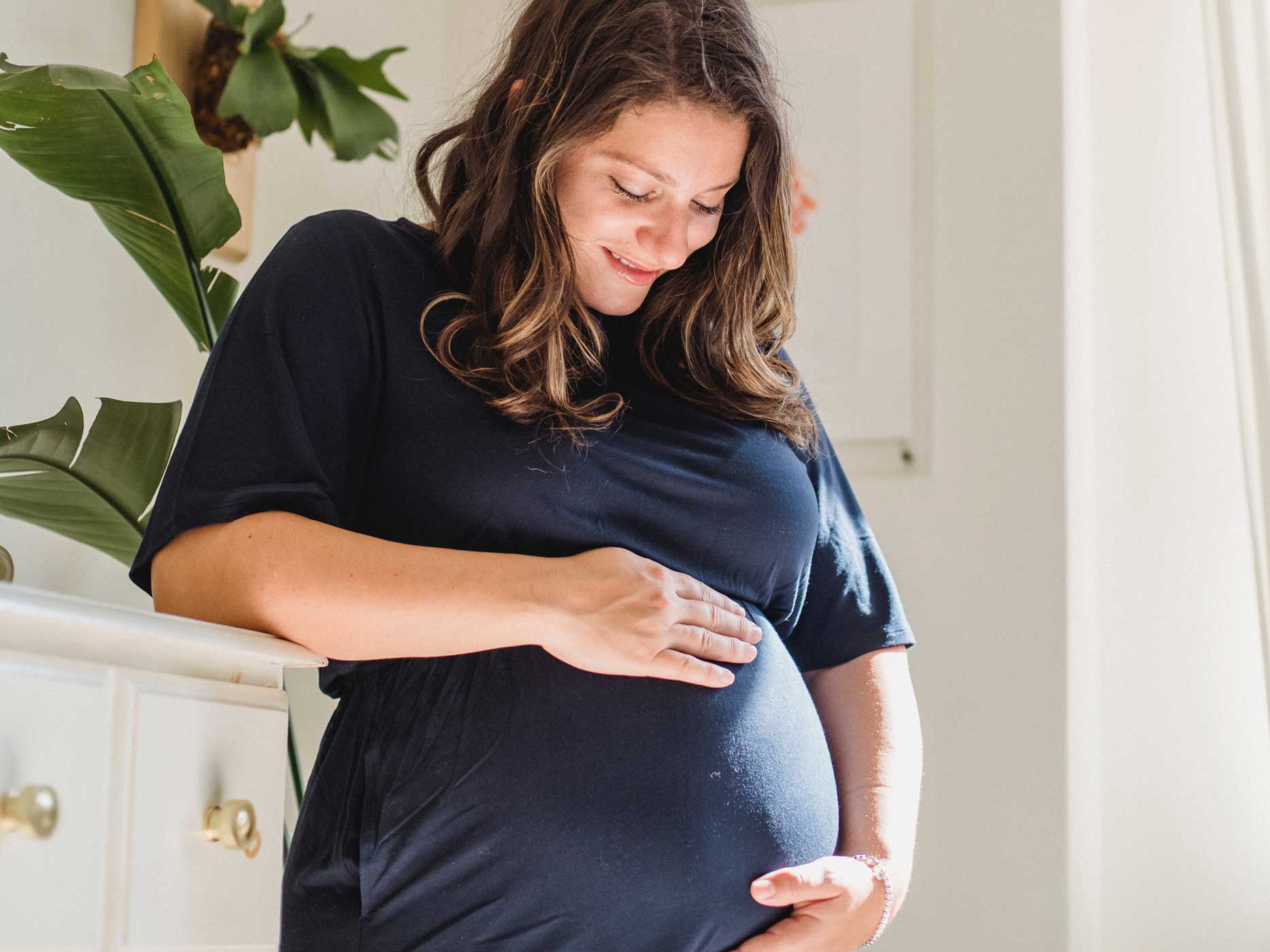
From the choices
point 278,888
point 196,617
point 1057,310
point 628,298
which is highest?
point 1057,310

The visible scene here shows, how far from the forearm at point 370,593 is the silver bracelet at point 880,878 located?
1.24 ft

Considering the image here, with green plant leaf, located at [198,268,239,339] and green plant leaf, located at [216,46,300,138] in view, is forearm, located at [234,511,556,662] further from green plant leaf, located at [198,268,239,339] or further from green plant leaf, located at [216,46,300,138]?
green plant leaf, located at [216,46,300,138]

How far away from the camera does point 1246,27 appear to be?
197 centimetres

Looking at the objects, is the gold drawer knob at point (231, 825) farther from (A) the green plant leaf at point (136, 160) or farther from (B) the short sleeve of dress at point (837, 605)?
(A) the green plant leaf at point (136, 160)

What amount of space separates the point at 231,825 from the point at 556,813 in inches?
8.8

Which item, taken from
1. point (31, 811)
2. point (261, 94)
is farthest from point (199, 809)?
point (261, 94)

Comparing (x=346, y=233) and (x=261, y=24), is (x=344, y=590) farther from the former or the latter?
(x=261, y=24)

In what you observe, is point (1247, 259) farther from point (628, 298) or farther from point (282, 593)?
point (282, 593)

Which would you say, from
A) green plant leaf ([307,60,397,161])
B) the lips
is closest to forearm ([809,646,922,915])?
the lips

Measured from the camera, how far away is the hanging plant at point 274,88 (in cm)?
162

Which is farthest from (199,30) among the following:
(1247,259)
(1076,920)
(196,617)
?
(1076,920)

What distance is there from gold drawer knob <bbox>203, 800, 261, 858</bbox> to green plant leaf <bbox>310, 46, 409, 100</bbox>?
124 centimetres

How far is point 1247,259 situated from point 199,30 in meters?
1.58

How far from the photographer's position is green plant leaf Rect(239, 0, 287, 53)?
1.61 metres
